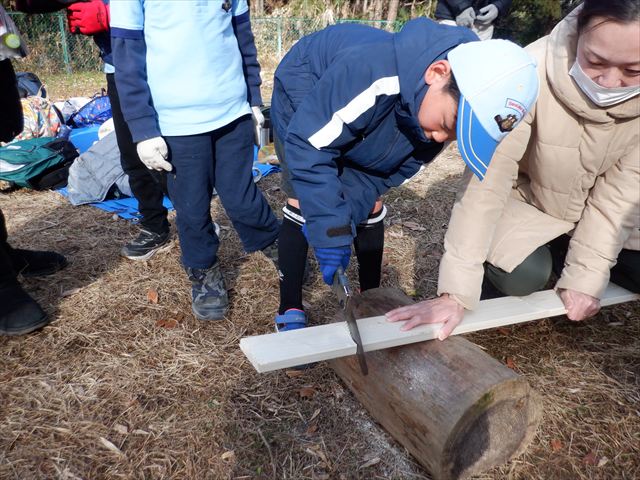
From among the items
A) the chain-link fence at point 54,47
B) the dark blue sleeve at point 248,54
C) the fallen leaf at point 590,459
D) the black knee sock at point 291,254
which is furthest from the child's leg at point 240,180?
the chain-link fence at point 54,47

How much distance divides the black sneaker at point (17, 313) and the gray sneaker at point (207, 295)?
0.75 meters

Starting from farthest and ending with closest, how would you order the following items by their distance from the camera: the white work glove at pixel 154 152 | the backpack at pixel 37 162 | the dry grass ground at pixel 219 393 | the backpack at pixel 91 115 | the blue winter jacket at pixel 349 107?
the backpack at pixel 91 115, the backpack at pixel 37 162, the white work glove at pixel 154 152, the dry grass ground at pixel 219 393, the blue winter jacket at pixel 349 107

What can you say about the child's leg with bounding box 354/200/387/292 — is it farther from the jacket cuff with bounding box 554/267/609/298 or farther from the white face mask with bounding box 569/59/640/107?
the white face mask with bounding box 569/59/640/107

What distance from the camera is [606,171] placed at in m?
2.17

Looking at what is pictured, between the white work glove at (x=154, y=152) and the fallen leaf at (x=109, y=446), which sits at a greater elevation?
the white work glove at (x=154, y=152)

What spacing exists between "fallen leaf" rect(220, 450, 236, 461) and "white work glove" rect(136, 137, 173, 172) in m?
1.30

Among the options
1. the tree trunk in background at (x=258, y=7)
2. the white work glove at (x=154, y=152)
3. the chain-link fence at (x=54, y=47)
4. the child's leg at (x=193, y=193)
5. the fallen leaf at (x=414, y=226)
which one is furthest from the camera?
the tree trunk in background at (x=258, y=7)

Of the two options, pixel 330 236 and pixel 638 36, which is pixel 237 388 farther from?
pixel 638 36

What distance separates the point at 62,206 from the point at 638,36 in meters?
4.10

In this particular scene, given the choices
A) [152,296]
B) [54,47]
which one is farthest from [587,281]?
[54,47]

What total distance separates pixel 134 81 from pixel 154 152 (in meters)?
0.31

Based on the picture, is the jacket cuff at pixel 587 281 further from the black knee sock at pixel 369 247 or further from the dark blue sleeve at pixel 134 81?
the dark blue sleeve at pixel 134 81

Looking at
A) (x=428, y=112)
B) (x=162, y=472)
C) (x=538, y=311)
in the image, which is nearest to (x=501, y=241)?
(x=538, y=311)

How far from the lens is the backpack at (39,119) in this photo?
509 cm
